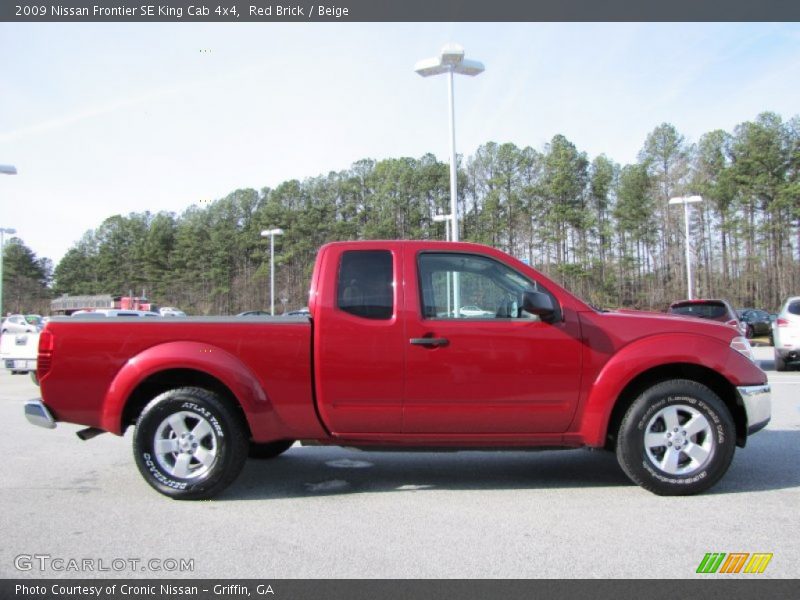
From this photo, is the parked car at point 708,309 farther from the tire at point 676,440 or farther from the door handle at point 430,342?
the door handle at point 430,342

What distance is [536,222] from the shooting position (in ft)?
180

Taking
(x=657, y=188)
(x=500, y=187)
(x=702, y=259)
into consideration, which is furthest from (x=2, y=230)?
(x=702, y=259)

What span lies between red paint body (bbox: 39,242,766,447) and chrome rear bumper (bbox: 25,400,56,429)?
1.9 inches

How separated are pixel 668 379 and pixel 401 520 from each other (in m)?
2.28

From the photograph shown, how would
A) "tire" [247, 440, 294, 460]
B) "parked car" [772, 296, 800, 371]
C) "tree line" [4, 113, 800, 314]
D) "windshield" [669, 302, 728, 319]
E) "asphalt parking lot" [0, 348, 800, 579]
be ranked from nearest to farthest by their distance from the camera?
"asphalt parking lot" [0, 348, 800, 579]
"tire" [247, 440, 294, 460]
"windshield" [669, 302, 728, 319]
"parked car" [772, 296, 800, 371]
"tree line" [4, 113, 800, 314]

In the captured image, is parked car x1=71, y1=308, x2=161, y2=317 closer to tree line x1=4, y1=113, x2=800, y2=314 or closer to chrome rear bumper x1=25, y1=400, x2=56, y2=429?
chrome rear bumper x1=25, y1=400, x2=56, y2=429

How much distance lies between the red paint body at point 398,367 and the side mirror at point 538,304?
5.1 inches

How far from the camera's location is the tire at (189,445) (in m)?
4.62

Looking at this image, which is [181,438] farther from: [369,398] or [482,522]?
[482,522]

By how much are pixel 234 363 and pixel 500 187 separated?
2041 inches

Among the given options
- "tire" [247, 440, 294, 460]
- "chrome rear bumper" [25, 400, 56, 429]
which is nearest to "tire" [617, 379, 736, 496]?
"tire" [247, 440, 294, 460]

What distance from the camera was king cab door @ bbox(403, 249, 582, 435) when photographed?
4.59m

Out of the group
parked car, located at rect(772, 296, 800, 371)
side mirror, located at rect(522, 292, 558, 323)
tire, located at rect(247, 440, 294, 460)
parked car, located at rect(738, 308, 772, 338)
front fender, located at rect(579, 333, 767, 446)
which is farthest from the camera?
parked car, located at rect(738, 308, 772, 338)

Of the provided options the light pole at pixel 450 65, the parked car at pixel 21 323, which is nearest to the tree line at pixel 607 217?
the parked car at pixel 21 323
